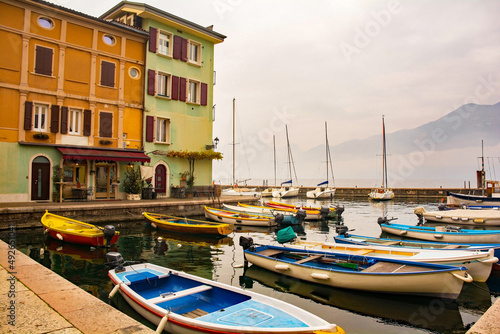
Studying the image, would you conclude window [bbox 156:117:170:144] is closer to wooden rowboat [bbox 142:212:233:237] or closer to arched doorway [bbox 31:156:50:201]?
arched doorway [bbox 31:156:50:201]

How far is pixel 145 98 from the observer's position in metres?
25.9

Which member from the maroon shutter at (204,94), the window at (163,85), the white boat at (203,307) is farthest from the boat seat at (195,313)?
the maroon shutter at (204,94)

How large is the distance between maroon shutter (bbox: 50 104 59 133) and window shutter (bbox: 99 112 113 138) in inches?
108

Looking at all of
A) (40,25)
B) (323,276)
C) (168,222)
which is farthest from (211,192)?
(323,276)

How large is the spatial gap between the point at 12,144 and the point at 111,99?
6.74 m

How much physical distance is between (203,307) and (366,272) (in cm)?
431

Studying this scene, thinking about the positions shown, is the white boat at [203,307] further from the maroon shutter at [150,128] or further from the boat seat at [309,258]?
the maroon shutter at [150,128]

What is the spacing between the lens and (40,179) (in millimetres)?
20719

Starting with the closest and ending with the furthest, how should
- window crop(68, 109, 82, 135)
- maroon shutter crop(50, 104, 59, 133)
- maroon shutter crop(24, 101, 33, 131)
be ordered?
maroon shutter crop(24, 101, 33, 131) < maroon shutter crop(50, 104, 59, 133) < window crop(68, 109, 82, 135)

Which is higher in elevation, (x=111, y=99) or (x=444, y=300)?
(x=111, y=99)

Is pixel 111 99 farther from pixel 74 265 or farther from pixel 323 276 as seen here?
pixel 323 276

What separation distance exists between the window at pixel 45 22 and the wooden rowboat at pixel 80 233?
41.1ft

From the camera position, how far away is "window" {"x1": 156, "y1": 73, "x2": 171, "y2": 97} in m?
27.3

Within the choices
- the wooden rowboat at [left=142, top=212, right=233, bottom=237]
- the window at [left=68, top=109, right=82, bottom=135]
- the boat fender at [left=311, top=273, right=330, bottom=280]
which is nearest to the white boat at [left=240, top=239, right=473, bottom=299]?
the boat fender at [left=311, top=273, right=330, bottom=280]
